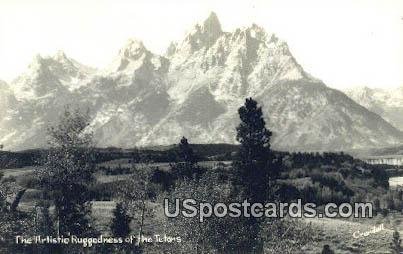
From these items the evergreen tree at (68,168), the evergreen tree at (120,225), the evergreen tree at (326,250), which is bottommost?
the evergreen tree at (326,250)

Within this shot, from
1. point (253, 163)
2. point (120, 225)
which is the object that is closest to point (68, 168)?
point (120, 225)

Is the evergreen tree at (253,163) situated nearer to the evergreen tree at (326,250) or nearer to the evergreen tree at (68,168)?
the evergreen tree at (326,250)

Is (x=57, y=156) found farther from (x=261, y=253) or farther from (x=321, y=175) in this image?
(x=321, y=175)

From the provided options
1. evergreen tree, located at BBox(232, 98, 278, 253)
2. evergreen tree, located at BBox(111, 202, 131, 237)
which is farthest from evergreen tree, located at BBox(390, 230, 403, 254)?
evergreen tree, located at BBox(111, 202, 131, 237)

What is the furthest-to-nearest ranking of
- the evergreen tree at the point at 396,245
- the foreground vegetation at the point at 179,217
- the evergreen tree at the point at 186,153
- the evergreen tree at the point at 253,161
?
the evergreen tree at the point at 186,153
the evergreen tree at the point at 253,161
the evergreen tree at the point at 396,245
the foreground vegetation at the point at 179,217

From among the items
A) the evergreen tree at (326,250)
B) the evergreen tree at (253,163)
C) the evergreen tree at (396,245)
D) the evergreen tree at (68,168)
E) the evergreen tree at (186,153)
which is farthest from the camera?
the evergreen tree at (186,153)

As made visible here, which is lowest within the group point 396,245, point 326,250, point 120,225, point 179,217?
point 326,250

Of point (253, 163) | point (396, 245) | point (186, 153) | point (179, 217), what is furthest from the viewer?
point (186, 153)

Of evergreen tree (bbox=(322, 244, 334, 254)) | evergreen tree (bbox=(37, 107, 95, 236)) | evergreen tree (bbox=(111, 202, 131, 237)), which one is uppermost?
evergreen tree (bbox=(37, 107, 95, 236))

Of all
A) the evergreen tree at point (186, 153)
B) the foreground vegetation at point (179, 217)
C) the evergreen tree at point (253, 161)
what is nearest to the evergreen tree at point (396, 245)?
the foreground vegetation at point (179, 217)

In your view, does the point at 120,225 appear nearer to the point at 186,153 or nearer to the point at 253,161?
the point at 253,161

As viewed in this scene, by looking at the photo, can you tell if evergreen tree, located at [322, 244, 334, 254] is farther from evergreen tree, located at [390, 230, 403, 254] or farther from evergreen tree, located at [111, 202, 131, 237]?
evergreen tree, located at [111, 202, 131, 237]
